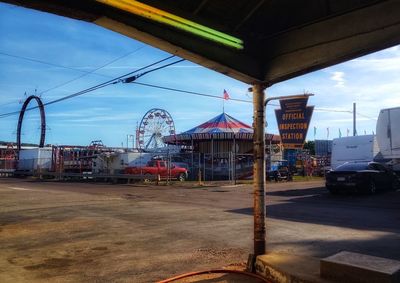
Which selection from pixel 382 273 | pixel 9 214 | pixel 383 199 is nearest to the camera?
pixel 382 273

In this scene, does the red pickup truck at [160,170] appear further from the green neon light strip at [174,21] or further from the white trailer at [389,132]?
the green neon light strip at [174,21]

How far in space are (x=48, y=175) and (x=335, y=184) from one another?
3200 centimetres

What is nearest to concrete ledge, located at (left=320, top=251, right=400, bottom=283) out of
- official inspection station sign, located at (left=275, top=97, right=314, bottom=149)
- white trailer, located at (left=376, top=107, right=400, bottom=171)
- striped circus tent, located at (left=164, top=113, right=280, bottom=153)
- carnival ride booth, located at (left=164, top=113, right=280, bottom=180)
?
official inspection station sign, located at (left=275, top=97, right=314, bottom=149)

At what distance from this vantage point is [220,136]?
155 ft

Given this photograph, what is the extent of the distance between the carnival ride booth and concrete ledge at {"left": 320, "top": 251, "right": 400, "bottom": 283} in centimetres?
3231

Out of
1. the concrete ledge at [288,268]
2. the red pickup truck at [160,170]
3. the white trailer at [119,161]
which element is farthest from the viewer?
the white trailer at [119,161]

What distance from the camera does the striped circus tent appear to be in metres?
47.4

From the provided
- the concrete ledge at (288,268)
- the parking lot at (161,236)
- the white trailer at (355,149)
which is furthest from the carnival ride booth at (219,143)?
the concrete ledge at (288,268)

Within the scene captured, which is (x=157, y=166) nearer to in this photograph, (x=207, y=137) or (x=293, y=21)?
(x=207, y=137)

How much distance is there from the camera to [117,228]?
11695mm

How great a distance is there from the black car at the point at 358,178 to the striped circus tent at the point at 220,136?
80.0 ft

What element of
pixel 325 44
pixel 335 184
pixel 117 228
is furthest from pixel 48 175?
pixel 325 44

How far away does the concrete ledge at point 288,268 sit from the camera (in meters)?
6.00

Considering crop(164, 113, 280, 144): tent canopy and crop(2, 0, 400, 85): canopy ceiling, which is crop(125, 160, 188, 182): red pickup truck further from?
crop(2, 0, 400, 85): canopy ceiling
